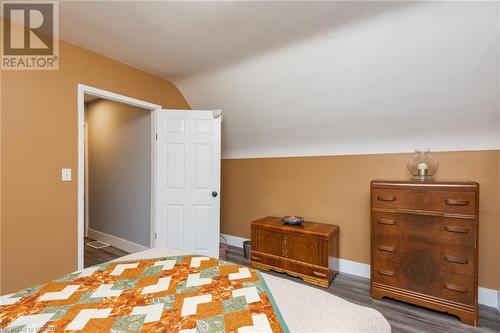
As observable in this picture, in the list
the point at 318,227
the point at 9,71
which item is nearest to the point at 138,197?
the point at 9,71

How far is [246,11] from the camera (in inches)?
76.6

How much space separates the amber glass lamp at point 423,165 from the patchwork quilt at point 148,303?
2014mm

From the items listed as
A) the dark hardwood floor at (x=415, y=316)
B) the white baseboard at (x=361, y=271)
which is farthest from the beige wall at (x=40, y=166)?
the dark hardwood floor at (x=415, y=316)

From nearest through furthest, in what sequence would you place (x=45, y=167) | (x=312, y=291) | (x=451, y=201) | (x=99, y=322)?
1. (x=99, y=322)
2. (x=312, y=291)
3. (x=451, y=201)
4. (x=45, y=167)

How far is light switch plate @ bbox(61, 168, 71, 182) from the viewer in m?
2.47

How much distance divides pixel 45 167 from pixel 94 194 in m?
2.41

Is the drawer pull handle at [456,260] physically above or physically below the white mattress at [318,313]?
below

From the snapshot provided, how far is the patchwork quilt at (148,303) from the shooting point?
3.14 ft

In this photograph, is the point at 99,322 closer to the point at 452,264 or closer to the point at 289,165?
the point at 452,264

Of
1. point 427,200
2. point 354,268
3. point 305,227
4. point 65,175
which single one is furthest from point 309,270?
point 65,175

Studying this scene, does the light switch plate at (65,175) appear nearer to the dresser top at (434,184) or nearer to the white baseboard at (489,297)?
the dresser top at (434,184)

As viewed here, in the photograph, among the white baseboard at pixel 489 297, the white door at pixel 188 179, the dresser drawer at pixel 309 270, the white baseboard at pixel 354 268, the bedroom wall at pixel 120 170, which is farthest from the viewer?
the bedroom wall at pixel 120 170

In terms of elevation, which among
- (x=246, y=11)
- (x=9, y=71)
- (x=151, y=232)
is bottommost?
(x=151, y=232)

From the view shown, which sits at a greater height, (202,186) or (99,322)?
(202,186)
